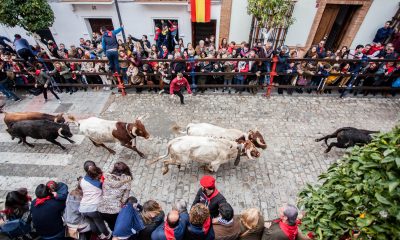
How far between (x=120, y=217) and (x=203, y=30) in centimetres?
1143

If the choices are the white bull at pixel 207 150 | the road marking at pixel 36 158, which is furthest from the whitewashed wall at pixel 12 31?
the white bull at pixel 207 150

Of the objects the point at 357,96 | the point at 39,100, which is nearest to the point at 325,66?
the point at 357,96

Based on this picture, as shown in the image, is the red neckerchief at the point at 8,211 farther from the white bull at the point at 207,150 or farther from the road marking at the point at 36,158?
the white bull at the point at 207,150

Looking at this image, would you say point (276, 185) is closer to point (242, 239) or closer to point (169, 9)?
point (242, 239)

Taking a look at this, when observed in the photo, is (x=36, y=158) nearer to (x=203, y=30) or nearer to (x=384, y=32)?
(x=203, y=30)

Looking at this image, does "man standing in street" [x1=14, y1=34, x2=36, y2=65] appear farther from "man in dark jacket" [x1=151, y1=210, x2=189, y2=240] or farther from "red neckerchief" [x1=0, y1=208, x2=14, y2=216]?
"man in dark jacket" [x1=151, y1=210, x2=189, y2=240]

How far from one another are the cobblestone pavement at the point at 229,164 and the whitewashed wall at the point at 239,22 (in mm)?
4454

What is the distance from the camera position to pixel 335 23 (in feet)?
40.7

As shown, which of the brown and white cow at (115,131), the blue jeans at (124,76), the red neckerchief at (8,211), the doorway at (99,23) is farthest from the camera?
the doorway at (99,23)

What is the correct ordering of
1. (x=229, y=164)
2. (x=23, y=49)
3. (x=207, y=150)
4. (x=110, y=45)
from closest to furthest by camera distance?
(x=207, y=150), (x=229, y=164), (x=110, y=45), (x=23, y=49)

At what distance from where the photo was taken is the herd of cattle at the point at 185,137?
19.4 ft

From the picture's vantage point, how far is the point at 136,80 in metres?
9.57

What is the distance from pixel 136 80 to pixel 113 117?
1.83 meters

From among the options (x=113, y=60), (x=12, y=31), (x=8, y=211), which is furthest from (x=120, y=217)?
(x=12, y=31)
